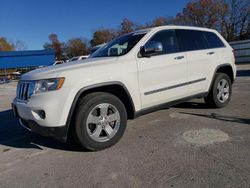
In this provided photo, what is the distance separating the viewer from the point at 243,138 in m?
3.71

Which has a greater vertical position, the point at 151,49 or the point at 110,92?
the point at 151,49

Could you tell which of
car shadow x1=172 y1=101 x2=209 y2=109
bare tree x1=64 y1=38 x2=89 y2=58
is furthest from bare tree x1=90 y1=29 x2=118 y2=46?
car shadow x1=172 y1=101 x2=209 y2=109


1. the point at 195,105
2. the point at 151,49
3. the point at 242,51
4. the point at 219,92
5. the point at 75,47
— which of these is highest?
the point at 75,47

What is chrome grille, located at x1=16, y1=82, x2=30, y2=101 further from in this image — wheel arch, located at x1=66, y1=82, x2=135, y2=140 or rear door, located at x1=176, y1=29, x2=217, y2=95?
rear door, located at x1=176, y1=29, x2=217, y2=95

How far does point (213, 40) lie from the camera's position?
17.9 ft

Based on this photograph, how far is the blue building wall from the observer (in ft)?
89.9

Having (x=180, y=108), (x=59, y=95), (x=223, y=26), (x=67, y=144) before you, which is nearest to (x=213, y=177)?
(x=59, y=95)

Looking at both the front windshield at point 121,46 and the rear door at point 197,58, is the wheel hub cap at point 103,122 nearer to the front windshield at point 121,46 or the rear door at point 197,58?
the front windshield at point 121,46

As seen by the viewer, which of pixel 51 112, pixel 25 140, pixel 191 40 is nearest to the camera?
pixel 51 112

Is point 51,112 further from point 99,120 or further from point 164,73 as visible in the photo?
point 164,73

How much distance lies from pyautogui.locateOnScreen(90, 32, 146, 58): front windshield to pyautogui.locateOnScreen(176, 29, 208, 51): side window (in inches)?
34.7

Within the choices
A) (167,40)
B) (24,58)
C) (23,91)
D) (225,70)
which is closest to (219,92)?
(225,70)

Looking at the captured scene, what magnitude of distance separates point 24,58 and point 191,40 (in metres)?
26.9

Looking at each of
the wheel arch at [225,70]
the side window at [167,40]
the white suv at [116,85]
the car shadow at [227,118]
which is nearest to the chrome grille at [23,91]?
the white suv at [116,85]
